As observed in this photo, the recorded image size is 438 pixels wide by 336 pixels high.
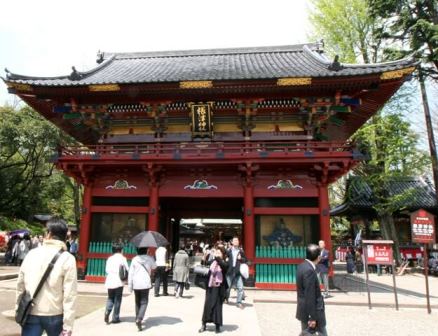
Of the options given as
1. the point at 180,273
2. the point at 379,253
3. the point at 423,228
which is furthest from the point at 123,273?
the point at 423,228

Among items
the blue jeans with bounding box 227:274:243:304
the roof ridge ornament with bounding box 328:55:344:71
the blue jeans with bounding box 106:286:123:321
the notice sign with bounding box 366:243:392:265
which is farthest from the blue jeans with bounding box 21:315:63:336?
the roof ridge ornament with bounding box 328:55:344:71

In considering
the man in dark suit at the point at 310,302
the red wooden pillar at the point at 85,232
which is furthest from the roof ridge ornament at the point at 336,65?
the red wooden pillar at the point at 85,232

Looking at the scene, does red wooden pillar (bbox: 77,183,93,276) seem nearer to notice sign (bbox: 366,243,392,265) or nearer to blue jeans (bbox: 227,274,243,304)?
blue jeans (bbox: 227,274,243,304)

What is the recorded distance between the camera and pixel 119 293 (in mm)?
8055

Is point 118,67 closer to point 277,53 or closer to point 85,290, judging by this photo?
point 277,53

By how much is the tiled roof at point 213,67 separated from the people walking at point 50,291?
11.1 metres

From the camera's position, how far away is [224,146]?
49.3 ft

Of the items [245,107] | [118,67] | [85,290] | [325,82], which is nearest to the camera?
[85,290]

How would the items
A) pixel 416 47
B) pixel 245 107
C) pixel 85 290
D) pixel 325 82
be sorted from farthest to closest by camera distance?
1. pixel 416 47
2. pixel 245 107
3. pixel 325 82
4. pixel 85 290

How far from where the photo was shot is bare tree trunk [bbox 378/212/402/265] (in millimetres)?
23797

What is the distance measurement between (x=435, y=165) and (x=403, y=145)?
12.1 ft

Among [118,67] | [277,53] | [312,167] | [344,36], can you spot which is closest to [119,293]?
[312,167]

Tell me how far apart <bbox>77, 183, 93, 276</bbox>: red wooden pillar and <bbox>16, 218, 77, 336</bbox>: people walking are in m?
11.7

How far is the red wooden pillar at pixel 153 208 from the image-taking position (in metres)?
14.8
